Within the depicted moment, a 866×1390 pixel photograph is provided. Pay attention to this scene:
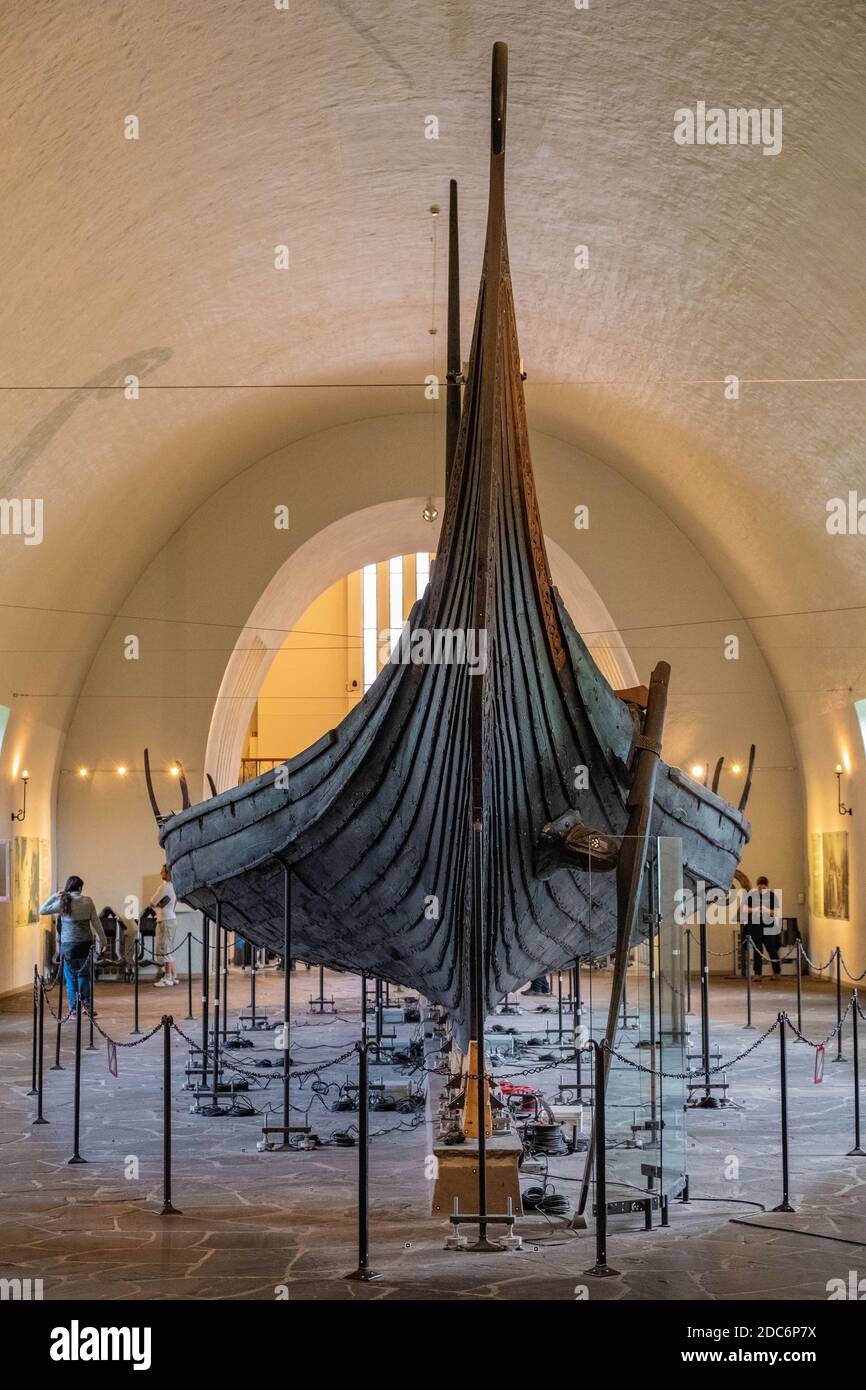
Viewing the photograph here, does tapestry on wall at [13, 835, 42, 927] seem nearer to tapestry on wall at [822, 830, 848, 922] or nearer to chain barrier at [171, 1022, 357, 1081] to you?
chain barrier at [171, 1022, 357, 1081]

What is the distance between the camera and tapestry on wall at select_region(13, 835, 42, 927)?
729 inches

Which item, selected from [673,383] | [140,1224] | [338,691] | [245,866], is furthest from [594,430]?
[338,691]

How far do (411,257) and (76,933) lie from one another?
25.0 ft

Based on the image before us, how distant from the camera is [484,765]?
25.6 ft

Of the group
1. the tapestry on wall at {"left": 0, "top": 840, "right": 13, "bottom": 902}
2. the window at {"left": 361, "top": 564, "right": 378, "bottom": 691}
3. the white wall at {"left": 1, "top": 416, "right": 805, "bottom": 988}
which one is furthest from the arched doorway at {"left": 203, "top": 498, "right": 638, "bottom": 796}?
the window at {"left": 361, "top": 564, "right": 378, "bottom": 691}

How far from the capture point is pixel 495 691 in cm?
814

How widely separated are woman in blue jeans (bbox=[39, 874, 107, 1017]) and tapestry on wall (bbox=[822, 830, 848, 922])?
9050 mm

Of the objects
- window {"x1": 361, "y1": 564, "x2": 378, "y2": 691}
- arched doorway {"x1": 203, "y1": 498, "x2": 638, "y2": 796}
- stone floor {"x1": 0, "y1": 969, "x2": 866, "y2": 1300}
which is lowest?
stone floor {"x1": 0, "y1": 969, "x2": 866, "y2": 1300}

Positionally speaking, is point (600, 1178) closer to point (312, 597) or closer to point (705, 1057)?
point (705, 1057)

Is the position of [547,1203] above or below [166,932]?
below

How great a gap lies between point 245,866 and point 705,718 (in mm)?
12069

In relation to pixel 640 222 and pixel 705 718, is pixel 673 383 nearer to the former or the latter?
pixel 640 222

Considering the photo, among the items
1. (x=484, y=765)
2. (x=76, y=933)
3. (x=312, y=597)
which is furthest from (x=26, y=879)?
(x=484, y=765)

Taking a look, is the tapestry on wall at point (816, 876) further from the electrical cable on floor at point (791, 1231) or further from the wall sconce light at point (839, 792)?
the electrical cable on floor at point (791, 1231)
